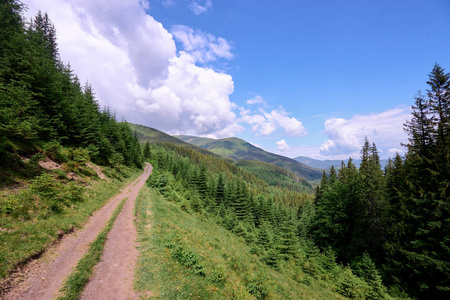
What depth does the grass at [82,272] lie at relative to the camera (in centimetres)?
672

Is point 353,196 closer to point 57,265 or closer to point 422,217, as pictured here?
point 422,217

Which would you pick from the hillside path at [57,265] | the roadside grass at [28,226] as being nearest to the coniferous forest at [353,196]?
the roadside grass at [28,226]

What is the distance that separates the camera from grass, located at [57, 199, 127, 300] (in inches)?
265

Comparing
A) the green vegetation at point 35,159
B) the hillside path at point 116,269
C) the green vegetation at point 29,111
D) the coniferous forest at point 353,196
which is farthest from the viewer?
the coniferous forest at point 353,196

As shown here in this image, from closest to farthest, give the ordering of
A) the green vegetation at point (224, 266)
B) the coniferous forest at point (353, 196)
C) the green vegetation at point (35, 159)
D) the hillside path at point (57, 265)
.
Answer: the hillside path at point (57, 265), the green vegetation at point (224, 266), the green vegetation at point (35, 159), the coniferous forest at point (353, 196)

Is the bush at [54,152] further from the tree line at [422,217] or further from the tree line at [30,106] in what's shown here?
the tree line at [422,217]

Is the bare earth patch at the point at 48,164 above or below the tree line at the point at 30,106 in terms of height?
below

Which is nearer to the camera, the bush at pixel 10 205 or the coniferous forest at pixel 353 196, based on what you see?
the bush at pixel 10 205

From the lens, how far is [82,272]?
7996 mm

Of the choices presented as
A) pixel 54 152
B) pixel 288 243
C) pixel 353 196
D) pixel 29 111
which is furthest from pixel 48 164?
pixel 353 196

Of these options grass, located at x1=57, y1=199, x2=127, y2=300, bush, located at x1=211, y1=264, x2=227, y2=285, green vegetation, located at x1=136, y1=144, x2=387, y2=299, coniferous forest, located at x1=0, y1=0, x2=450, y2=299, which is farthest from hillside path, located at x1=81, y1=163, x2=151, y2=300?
coniferous forest, located at x1=0, y1=0, x2=450, y2=299

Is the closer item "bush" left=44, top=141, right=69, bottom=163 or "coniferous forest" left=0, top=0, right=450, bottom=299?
"coniferous forest" left=0, top=0, right=450, bottom=299

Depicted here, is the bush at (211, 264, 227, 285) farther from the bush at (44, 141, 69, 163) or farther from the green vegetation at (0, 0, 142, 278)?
the bush at (44, 141, 69, 163)

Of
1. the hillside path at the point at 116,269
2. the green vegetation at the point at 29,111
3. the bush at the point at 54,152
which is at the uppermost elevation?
the green vegetation at the point at 29,111
